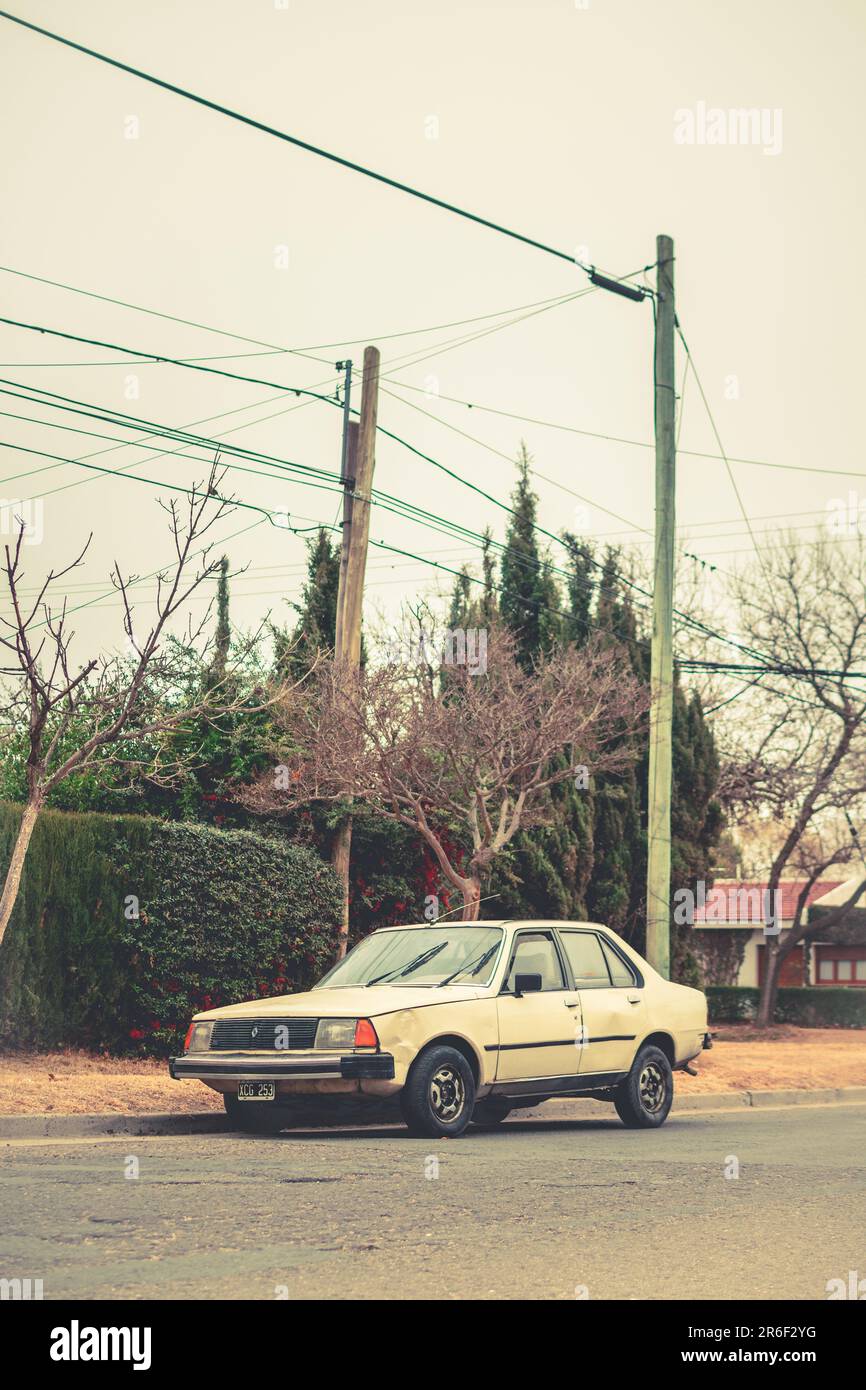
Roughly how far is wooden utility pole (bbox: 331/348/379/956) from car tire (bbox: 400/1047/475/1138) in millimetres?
6521

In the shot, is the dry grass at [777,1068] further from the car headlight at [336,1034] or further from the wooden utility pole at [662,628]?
the car headlight at [336,1034]

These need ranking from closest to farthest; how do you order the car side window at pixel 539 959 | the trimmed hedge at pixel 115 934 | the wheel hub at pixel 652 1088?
1. the car side window at pixel 539 959
2. the wheel hub at pixel 652 1088
3. the trimmed hedge at pixel 115 934

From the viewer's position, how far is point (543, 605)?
88.4 ft

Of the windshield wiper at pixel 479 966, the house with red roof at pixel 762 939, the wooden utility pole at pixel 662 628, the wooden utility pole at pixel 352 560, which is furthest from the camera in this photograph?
the house with red roof at pixel 762 939

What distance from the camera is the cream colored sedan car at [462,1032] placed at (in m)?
11.5

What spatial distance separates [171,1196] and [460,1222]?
5.24 ft

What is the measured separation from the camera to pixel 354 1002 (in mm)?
11836

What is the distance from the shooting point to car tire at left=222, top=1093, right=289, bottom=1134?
1228 cm

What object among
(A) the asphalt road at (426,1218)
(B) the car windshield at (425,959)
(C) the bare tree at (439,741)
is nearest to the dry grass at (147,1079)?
(A) the asphalt road at (426,1218)

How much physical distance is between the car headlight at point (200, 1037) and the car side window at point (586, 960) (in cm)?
308

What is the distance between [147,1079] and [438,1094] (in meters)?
3.70

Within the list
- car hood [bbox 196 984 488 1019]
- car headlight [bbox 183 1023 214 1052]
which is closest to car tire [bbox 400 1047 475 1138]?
car hood [bbox 196 984 488 1019]
